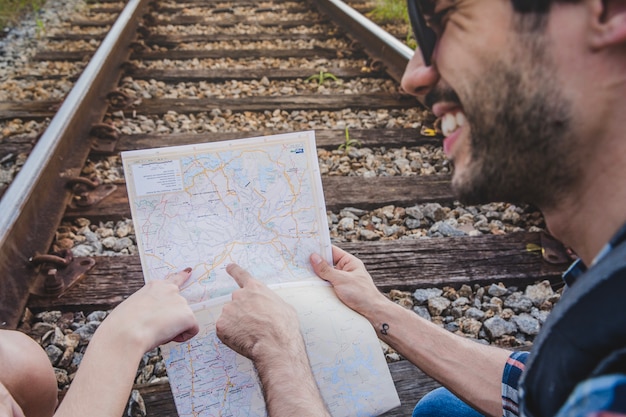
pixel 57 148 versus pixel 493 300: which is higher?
pixel 57 148

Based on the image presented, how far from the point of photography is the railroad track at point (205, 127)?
7.83ft

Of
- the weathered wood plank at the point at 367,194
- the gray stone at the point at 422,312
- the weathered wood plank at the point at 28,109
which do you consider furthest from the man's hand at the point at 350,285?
the weathered wood plank at the point at 28,109

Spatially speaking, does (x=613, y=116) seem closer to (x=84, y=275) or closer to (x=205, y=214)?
(x=205, y=214)

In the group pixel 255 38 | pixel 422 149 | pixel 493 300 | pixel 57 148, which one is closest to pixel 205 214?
pixel 493 300

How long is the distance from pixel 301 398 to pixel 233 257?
50 centimetres

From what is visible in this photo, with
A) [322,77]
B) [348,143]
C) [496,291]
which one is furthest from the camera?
[322,77]

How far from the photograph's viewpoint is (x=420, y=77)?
1.37 meters

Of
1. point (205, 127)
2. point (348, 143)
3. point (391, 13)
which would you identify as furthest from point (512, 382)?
point (391, 13)

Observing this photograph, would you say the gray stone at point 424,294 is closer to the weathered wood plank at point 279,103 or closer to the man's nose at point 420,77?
the man's nose at point 420,77

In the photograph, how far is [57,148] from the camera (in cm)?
304

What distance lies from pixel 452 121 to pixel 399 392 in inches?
41.4

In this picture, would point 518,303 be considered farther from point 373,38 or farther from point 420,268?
point 373,38

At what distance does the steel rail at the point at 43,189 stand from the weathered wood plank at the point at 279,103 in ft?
1.24

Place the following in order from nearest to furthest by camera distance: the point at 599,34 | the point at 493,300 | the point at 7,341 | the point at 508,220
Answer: the point at 599,34 < the point at 7,341 < the point at 493,300 < the point at 508,220
